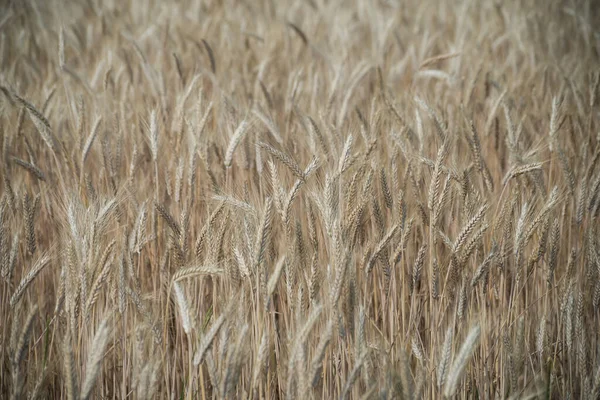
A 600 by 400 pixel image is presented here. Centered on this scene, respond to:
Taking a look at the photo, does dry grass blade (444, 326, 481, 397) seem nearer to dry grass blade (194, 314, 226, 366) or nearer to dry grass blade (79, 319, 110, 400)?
dry grass blade (194, 314, 226, 366)

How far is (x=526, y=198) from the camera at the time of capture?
200 centimetres

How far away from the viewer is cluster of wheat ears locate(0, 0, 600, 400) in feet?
4.56

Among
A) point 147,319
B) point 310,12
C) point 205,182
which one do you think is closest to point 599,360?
point 147,319

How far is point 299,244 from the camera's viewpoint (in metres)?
1.54

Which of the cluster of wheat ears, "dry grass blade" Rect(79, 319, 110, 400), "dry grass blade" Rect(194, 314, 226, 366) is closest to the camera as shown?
"dry grass blade" Rect(79, 319, 110, 400)

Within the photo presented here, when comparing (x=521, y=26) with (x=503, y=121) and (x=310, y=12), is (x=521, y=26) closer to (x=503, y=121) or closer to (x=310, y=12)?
(x=503, y=121)

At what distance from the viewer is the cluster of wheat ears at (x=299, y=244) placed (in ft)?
4.56

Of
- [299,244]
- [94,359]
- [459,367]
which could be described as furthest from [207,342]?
[459,367]

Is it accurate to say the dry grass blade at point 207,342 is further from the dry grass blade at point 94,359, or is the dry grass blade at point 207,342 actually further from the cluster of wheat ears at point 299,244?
the dry grass blade at point 94,359

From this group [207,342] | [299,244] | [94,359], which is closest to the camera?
[94,359]

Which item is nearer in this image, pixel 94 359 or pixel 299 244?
pixel 94 359

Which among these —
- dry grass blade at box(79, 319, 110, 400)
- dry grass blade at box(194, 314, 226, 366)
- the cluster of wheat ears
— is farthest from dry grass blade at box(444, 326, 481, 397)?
dry grass blade at box(79, 319, 110, 400)

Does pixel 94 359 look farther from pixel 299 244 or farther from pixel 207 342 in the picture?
pixel 299 244

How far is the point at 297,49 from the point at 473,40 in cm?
146
